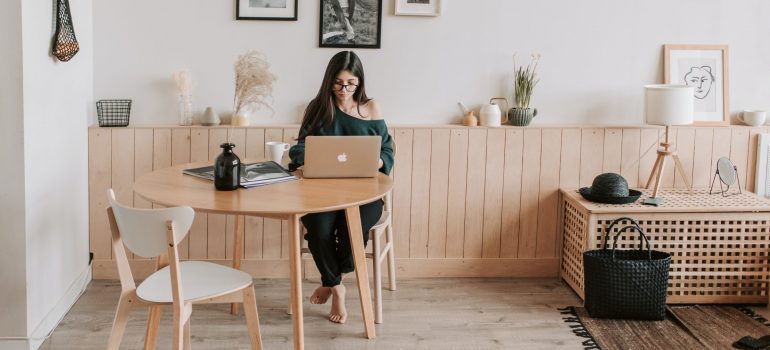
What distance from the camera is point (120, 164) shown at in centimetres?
440

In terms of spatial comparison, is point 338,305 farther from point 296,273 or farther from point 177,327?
point 177,327

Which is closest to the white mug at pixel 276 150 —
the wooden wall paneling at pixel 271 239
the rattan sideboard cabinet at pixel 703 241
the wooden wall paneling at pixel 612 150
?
the wooden wall paneling at pixel 271 239

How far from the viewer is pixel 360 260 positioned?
3.60 meters

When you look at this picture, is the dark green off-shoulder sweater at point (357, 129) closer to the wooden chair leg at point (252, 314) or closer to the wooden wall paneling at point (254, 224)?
the wooden wall paneling at point (254, 224)

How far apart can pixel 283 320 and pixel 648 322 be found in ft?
5.45

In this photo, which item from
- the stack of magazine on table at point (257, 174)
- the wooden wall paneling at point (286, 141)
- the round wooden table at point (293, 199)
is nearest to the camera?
the round wooden table at point (293, 199)

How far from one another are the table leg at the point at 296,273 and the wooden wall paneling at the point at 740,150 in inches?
106

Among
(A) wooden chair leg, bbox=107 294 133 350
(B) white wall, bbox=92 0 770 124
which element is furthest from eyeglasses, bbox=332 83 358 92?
(A) wooden chair leg, bbox=107 294 133 350

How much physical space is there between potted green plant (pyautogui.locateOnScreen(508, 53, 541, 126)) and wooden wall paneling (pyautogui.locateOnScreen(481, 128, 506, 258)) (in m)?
0.11

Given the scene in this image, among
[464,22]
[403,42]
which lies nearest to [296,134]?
[403,42]

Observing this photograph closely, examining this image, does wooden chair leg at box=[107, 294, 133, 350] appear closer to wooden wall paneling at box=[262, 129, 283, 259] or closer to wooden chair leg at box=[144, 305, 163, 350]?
wooden chair leg at box=[144, 305, 163, 350]

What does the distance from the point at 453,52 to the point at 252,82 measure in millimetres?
1068

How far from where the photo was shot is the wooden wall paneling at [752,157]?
4703 mm

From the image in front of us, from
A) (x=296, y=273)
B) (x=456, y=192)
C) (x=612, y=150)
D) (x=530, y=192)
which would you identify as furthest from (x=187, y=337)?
(x=612, y=150)
